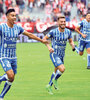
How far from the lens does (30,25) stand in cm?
3272

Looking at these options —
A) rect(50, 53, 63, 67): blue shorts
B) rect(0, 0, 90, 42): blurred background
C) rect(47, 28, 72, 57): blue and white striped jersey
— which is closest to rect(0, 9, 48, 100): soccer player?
rect(50, 53, 63, 67): blue shorts

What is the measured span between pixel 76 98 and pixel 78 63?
328 inches

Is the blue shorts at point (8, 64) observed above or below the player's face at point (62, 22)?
below

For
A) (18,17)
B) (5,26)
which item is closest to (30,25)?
(18,17)

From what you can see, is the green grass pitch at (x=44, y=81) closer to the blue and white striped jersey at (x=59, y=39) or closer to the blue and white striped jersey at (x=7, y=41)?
the blue and white striped jersey at (x=59, y=39)

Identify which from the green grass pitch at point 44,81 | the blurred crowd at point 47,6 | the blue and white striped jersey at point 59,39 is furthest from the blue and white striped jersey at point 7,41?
the blurred crowd at point 47,6

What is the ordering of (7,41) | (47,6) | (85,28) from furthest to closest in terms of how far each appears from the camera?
(47,6) < (85,28) < (7,41)

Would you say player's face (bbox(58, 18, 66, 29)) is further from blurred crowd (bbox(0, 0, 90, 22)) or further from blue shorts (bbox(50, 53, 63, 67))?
blurred crowd (bbox(0, 0, 90, 22))

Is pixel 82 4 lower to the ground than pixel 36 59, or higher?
lower

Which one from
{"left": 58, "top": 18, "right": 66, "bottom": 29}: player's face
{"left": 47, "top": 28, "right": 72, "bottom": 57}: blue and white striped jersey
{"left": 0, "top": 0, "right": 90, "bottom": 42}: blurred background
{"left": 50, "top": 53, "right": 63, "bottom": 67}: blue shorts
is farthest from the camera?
{"left": 0, "top": 0, "right": 90, "bottom": 42}: blurred background

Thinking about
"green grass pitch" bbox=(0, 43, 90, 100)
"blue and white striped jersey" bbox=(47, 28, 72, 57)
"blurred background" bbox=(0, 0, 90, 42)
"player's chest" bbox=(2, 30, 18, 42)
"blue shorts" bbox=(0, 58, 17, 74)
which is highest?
"player's chest" bbox=(2, 30, 18, 42)

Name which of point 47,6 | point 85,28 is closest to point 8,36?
point 85,28

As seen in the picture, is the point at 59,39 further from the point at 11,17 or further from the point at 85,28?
the point at 85,28

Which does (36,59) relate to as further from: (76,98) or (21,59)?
(76,98)
